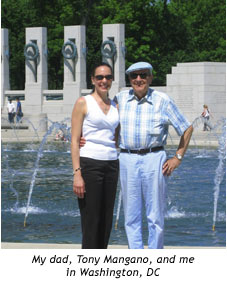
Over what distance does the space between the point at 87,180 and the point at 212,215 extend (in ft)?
17.7

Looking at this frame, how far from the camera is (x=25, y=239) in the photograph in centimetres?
921

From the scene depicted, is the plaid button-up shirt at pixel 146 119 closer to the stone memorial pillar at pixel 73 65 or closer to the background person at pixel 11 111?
the background person at pixel 11 111

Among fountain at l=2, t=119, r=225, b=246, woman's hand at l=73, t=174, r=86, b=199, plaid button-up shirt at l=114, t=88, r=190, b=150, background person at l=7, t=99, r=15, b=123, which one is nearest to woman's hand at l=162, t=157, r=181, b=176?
plaid button-up shirt at l=114, t=88, r=190, b=150

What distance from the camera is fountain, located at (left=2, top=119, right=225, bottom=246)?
9414mm

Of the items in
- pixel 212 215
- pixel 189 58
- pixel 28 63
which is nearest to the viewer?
pixel 212 215

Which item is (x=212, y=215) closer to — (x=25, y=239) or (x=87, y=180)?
(x=25, y=239)

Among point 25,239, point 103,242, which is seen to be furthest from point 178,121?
point 25,239

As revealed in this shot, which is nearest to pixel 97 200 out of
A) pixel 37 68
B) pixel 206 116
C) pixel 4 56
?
pixel 206 116

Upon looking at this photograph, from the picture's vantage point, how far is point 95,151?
232 inches

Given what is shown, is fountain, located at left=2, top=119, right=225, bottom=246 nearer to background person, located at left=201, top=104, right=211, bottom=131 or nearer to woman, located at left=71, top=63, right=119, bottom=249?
woman, located at left=71, top=63, right=119, bottom=249

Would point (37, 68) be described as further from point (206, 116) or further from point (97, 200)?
point (97, 200)

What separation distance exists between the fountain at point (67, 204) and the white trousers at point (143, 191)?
2810 millimetres

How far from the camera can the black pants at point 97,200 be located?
19.4 feet

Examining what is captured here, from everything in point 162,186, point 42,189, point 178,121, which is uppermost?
point 178,121
